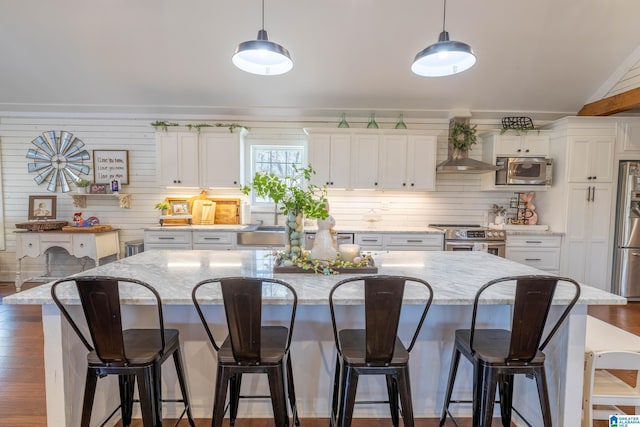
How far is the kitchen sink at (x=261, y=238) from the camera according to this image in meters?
4.19

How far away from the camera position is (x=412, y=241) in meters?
4.26

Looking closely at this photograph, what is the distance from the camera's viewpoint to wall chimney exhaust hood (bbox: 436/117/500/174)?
4.22 m

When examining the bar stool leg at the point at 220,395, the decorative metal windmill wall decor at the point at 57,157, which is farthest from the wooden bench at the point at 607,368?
the decorative metal windmill wall decor at the point at 57,157

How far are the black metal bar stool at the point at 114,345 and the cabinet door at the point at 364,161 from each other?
3300 mm

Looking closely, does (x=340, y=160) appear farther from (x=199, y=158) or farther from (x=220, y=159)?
(x=199, y=158)

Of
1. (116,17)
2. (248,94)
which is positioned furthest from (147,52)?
(248,94)

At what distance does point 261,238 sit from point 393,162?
207 cm

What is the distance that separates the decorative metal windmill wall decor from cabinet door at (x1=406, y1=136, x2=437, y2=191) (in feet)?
15.4

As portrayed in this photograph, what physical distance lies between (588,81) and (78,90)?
670cm

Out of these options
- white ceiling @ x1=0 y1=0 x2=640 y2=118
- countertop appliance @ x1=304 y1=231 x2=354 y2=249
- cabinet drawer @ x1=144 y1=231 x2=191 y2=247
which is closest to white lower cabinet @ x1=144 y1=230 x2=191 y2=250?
cabinet drawer @ x1=144 y1=231 x2=191 y2=247

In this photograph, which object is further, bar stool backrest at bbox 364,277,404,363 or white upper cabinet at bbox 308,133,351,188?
white upper cabinet at bbox 308,133,351,188

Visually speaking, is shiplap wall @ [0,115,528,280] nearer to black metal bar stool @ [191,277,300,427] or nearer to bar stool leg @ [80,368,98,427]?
black metal bar stool @ [191,277,300,427]

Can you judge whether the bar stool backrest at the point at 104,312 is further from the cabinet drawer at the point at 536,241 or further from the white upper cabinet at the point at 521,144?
the white upper cabinet at the point at 521,144

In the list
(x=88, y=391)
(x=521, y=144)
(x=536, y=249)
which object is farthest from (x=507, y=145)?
(x=88, y=391)
